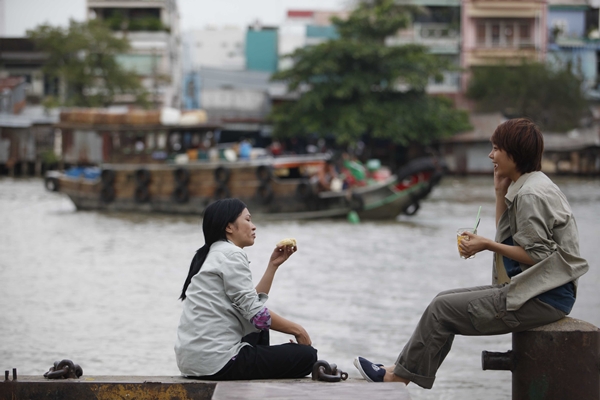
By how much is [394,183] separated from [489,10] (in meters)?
22.4

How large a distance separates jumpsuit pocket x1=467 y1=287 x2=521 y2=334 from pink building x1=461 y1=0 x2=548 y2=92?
34623 millimetres

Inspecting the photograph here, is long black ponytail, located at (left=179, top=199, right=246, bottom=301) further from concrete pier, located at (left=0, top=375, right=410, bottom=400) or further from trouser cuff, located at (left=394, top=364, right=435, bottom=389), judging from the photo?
trouser cuff, located at (left=394, top=364, right=435, bottom=389)

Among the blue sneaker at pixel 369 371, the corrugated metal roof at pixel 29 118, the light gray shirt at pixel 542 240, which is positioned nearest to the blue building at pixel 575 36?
the corrugated metal roof at pixel 29 118

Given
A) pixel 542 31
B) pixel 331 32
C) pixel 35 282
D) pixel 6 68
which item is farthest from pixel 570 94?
pixel 35 282

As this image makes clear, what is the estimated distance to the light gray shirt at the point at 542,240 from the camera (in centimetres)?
356

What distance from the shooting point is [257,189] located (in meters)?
17.9

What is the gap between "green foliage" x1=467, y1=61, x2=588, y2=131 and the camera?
34438 mm

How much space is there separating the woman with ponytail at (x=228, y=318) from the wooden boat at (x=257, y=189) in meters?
13.6

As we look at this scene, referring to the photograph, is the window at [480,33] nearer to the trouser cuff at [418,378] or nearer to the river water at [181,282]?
the river water at [181,282]

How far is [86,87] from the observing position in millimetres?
36281

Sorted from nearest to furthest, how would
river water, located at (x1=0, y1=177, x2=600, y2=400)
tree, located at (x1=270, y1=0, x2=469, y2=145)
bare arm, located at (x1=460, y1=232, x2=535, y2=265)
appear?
bare arm, located at (x1=460, y1=232, x2=535, y2=265)
river water, located at (x1=0, y1=177, x2=600, y2=400)
tree, located at (x1=270, y1=0, x2=469, y2=145)

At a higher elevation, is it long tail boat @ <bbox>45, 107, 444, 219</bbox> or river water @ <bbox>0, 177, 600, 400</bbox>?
long tail boat @ <bbox>45, 107, 444, 219</bbox>

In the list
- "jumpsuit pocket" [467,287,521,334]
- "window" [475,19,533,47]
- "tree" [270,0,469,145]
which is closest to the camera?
"jumpsuit pocket" [467,287,521,334]

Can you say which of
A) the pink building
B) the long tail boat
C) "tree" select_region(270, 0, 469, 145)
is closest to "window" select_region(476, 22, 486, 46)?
the pink building
